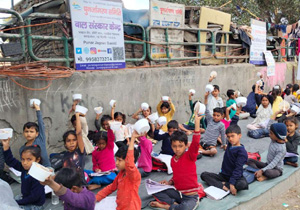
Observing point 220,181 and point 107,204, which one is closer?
point 107,204

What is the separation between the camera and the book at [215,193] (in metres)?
3.45

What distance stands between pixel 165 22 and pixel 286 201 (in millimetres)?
5073

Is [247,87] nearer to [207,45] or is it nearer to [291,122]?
[207,45]

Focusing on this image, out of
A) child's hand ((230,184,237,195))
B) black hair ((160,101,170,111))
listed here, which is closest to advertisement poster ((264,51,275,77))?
black hair ((160,101,170,111))

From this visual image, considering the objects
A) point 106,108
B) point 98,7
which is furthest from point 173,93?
point 98,7

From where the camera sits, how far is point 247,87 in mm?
9641

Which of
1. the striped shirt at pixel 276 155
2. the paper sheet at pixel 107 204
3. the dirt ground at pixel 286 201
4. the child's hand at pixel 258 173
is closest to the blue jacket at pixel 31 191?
the paper sheet at pixel 107 204

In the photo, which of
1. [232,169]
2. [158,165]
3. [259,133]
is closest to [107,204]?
[158,165]

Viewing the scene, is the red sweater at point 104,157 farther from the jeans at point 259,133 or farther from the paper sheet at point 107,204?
the jeans at point 259,133

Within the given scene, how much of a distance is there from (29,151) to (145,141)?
1718 millimetres

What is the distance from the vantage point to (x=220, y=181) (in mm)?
3770

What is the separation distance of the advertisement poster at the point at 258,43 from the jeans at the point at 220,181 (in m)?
7.31

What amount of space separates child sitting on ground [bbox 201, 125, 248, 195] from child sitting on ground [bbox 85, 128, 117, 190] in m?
1.32

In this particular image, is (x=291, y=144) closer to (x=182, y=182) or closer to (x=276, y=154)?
(x=276, y=154)
